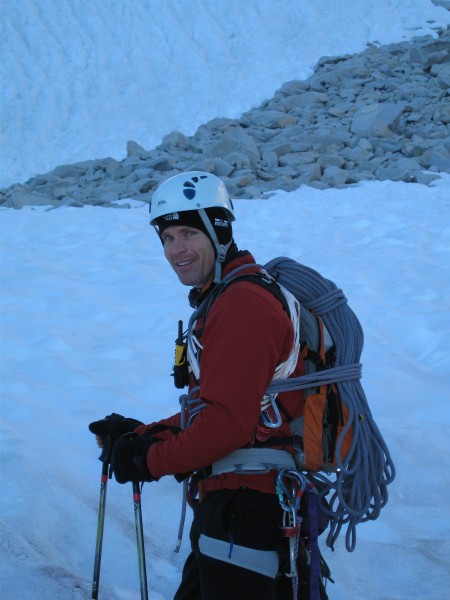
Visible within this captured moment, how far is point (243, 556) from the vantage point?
196cm

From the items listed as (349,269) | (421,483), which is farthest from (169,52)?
(421,483)

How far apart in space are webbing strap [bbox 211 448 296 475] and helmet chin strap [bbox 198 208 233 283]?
0.55m

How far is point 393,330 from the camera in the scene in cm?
648

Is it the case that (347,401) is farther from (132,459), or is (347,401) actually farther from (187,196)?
(187,196)

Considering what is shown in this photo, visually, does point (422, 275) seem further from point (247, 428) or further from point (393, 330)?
point (247, 428)

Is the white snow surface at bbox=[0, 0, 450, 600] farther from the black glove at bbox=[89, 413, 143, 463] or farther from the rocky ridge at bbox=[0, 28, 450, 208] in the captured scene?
the rocky ridge at bbox=[0, 28, 450, 208]

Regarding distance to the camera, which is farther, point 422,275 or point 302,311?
point 422,275

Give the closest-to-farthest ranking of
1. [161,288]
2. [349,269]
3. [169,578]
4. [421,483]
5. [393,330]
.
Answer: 1. [169,578]
2. [421,483]
3. [393,330]
4. [161,288]
5. [349,269]

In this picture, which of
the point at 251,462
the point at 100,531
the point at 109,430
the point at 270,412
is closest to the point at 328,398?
the point at 270,412

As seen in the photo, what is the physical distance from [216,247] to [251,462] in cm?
69

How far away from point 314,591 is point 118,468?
722 millimetres

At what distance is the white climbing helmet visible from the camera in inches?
87.7

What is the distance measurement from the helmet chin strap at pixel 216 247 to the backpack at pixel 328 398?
9 centimetres

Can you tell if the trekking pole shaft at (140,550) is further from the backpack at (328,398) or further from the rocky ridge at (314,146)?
the rocky ridge at (314,146)
